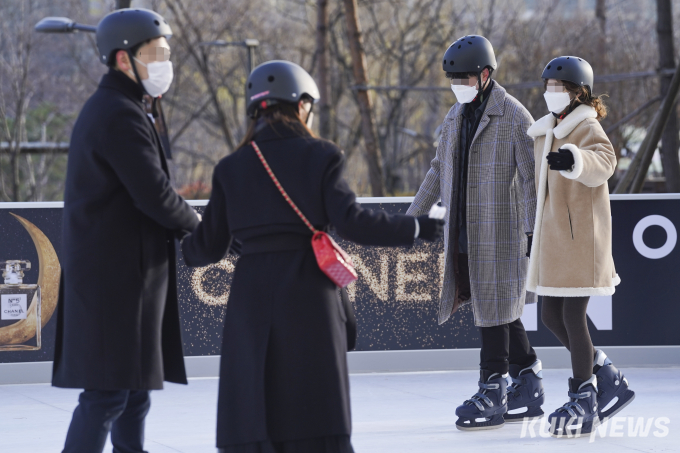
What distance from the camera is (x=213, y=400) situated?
18.6 ft

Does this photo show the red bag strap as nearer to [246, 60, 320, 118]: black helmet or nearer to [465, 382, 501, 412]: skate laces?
[246, 60, 320, 118]: black helmet

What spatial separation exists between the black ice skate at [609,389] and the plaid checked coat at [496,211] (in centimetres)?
54

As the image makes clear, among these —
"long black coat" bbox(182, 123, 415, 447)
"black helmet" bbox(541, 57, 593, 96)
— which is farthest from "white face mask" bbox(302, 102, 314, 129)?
"black helmet" bbox(541, 57, 593, 96)

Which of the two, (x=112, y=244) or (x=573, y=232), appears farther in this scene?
(x=573, y=232)

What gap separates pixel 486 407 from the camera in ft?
15.4

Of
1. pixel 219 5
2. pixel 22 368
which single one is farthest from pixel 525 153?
pixel 219 5

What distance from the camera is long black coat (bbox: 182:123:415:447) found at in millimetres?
2922

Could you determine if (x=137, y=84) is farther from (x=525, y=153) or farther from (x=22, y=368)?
(x=22, y=368)

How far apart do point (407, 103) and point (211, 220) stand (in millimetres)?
26073

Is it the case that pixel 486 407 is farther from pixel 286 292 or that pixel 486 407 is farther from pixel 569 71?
pixel 286 292

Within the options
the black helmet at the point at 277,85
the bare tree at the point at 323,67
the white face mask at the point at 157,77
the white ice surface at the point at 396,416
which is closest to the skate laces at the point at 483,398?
the white ice surface at the point at 396,416

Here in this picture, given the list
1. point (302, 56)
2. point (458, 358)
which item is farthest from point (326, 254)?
point (302, 56)

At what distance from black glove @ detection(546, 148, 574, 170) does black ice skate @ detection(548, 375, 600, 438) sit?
1169 mm

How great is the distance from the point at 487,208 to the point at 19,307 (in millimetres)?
3411
